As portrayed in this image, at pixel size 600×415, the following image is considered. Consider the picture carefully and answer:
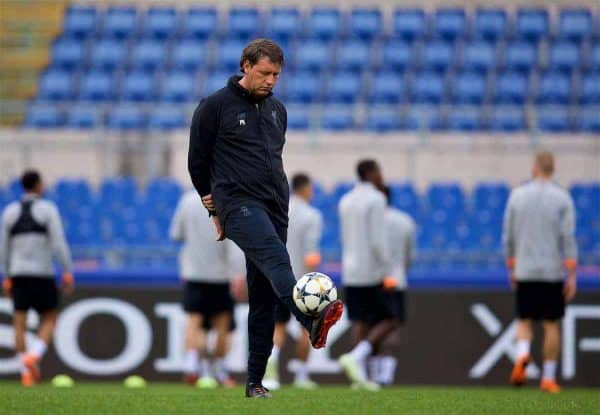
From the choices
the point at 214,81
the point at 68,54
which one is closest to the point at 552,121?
the point at 214,81

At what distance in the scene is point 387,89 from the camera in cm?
2267

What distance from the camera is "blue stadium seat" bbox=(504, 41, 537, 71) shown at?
23297 millimetres

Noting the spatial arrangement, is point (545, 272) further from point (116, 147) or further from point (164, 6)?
point (164, 6)

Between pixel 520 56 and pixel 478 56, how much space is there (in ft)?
2.56

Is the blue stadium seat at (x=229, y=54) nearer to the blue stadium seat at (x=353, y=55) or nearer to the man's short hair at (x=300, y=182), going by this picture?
the blue stadium seat at (x=353, y=55)

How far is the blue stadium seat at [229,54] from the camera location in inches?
930

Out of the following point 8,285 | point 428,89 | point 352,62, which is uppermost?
point 352,62

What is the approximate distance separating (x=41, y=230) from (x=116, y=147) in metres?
7.59

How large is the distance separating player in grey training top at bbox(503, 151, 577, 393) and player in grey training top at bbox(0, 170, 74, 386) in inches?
180

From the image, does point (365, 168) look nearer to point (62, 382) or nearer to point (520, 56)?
point (62, 382)

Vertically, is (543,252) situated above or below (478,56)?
below

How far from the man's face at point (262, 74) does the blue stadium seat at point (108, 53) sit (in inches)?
671

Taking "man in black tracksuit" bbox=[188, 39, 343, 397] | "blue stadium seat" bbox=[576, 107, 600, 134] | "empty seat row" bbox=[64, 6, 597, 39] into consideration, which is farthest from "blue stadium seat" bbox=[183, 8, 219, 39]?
"man in black tracksuit" bbox=[188, 39, 343, 397]

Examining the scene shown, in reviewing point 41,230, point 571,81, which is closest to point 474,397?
point 41,230
